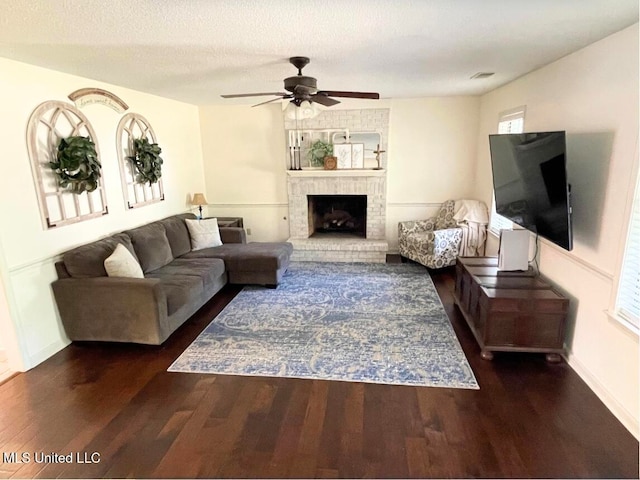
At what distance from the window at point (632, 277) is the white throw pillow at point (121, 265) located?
12.4 feet

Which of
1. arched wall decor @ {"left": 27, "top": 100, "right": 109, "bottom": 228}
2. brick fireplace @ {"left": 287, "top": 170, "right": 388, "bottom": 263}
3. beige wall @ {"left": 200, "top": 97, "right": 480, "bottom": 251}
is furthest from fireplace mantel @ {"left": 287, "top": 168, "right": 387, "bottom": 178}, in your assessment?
arched wall decor @ {"left": 27, "top": 100, "right": 109, "bottom": 228}

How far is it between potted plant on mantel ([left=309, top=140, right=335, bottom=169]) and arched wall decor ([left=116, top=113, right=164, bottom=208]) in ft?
7.74

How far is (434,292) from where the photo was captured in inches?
173

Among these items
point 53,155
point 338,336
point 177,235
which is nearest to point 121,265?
point 53,155

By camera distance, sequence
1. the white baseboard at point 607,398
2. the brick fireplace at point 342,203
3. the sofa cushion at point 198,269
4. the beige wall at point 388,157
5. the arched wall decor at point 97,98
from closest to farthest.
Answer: the white baseboard at point 607,398 < the arched wall decor at point 97,98 < the sofa cushion at point 198,269 < the beige wall at point 388,157 < the brick fireplace at point 342,203

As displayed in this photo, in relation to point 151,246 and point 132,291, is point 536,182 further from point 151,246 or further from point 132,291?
point 151,246

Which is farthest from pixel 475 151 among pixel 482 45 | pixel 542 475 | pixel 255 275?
pixel 542 475

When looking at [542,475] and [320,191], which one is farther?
[320,191]

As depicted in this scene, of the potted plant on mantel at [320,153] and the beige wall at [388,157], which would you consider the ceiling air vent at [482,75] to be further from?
the potted plant on mantel at [320,153]

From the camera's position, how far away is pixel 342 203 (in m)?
6.41

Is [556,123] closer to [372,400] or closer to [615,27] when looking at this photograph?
[615,27]

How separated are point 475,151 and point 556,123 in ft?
8.05

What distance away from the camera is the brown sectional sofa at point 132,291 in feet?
10.4

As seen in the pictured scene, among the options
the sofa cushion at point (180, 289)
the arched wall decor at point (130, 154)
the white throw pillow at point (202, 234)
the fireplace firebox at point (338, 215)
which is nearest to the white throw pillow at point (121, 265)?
the sofa cushion at point (180, 289)
